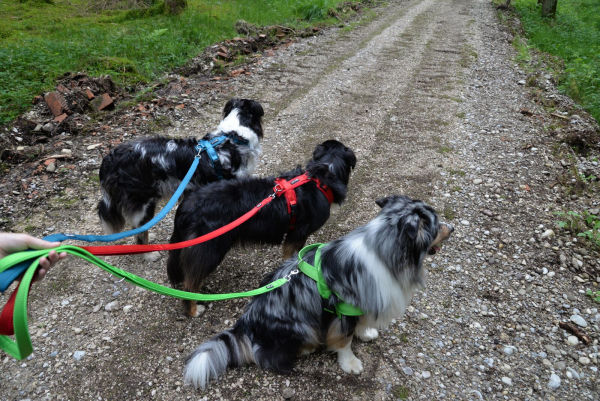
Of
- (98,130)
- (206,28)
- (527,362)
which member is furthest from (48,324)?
(206,28)

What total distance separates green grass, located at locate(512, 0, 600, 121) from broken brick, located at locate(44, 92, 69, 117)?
1052 cm

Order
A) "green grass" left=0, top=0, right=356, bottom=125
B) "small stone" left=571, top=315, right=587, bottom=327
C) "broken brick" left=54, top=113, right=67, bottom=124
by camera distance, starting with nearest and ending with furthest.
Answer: "small stone" left=571, top=315, right=587, bottom=327
"broken brick" left=54, top=113, right=67, bottom=124
"green grass" left=0, top=0, right=356, bottom=125

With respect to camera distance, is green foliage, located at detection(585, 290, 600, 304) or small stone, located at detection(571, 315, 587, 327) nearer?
small stone, located at detection(571, 315, 587, 327)

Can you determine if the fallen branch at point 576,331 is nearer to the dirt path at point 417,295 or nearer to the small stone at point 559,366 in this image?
the dirt path at point 417,295

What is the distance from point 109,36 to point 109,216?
8405 millimetres

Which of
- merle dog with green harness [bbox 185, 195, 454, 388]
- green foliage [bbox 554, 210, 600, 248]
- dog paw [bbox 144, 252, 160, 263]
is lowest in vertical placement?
green foliage [bbox 554, 210, 600, 248]

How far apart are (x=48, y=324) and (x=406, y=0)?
2235 cm

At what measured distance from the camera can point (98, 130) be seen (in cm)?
630

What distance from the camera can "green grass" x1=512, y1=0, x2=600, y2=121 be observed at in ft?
26.7

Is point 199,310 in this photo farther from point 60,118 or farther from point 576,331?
point 60,118

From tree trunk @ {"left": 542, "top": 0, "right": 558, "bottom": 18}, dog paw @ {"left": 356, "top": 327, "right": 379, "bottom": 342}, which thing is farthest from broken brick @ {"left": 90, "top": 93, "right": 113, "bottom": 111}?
tree trunk @ {"left": 542, "top": 0, "right": 558, "bottom": 18}

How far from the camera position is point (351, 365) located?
304 centimetres

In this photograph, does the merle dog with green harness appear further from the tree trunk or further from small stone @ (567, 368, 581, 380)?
the tree trunk

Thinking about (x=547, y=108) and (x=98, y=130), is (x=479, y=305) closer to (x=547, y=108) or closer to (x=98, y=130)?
(x=547, y=108)
